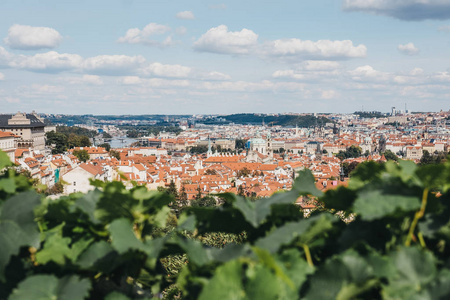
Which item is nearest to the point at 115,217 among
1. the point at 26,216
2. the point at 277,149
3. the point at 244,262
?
the point at 26,216

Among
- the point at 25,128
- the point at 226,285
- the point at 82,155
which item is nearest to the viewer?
the point at 226,285

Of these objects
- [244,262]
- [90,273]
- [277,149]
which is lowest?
[277,149]

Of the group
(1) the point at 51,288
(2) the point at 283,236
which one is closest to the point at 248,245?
(2) the point at 283,236

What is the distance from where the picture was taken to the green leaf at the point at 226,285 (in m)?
0.92

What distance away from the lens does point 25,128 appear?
58938 millimetres

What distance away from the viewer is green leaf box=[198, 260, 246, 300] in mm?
921

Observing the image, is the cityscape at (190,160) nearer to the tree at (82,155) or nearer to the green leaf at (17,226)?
the tree at (82,155)

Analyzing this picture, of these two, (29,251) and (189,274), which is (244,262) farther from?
(29,251)

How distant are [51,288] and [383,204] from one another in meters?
0.79

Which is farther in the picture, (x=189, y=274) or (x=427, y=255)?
(x=189, y=274)

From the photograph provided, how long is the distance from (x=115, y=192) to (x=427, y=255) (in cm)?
75

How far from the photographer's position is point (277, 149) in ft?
388

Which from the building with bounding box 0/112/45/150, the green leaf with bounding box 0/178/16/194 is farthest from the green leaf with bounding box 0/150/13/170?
the building with bounding box 0/112/45/150

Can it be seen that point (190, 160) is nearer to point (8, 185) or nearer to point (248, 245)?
point (8, 185)
